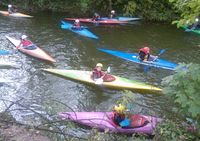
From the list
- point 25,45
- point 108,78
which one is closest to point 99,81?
point 108,78

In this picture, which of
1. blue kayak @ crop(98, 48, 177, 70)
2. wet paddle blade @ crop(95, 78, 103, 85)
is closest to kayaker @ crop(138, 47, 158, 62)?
blue kayak @ crop(98, 48, 177, 70)

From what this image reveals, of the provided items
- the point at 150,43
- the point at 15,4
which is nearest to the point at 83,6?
the point at 15,4

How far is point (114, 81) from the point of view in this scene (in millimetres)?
13727

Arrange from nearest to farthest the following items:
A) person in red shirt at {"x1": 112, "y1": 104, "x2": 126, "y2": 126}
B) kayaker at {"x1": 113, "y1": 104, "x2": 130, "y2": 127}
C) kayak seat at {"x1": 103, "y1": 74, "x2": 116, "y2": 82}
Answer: person in red shirt at {"x1": 112, "y1": 104, "x2": 126, "y2": 126} < kayaker at {"x1": 113, "y1": 104, "x2": 130, "y2": 127} < kayak seat at {"x1": 103, "y1": 74, "x2": 116, "y2": 82}

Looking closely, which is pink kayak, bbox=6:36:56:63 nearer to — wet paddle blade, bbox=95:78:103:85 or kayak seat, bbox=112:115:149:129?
wet paddle blade, bbox=95:78:103:85

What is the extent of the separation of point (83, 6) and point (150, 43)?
24.0 feet

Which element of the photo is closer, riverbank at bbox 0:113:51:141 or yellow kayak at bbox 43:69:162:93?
riverbank at bbox 0:113:51:141

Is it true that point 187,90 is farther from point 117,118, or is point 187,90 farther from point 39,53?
point 39,53

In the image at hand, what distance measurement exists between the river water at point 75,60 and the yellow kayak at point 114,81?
0.69ft

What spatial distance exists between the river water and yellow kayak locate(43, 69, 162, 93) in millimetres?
211

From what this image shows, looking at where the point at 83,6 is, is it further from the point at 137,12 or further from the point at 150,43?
the point at 150,43

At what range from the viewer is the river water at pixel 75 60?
1242cm

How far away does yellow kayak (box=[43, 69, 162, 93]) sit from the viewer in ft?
43.7

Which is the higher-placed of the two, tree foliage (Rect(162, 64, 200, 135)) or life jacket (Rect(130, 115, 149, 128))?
tree foliage (Rect(162, 64, 200, 135))
